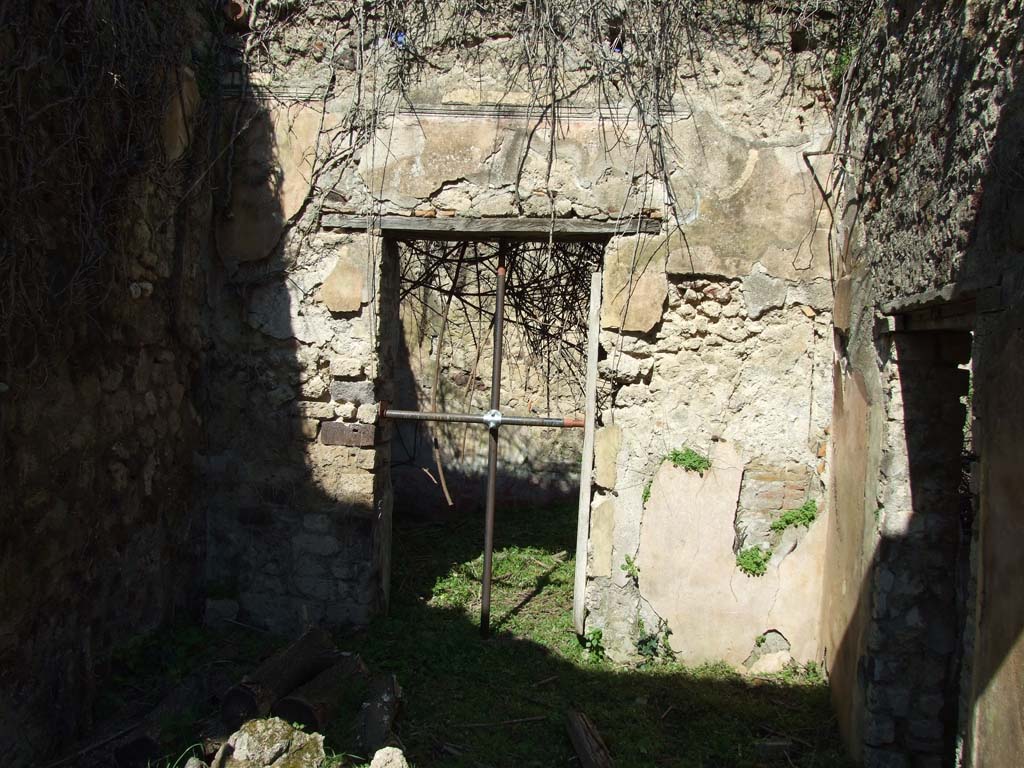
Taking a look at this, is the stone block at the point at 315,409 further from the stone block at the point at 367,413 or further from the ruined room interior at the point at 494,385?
the stone block at the point at 367,413

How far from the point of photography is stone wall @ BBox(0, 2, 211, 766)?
2.52m

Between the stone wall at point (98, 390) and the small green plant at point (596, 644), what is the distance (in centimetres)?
202

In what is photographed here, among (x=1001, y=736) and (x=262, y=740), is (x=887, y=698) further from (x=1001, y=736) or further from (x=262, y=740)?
(x=262, y=740)

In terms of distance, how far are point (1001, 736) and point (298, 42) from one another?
3.85m

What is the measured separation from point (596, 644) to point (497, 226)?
2141 millimetres

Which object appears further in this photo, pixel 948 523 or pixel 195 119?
pixel 195 119

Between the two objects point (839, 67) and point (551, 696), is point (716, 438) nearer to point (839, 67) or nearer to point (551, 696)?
point (551, 696)

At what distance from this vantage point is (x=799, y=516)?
3438 mm

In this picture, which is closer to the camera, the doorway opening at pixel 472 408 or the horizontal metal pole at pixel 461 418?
the horizontal metal pole at pixel 461 418

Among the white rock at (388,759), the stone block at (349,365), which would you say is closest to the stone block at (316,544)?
the stone block at (349,365)

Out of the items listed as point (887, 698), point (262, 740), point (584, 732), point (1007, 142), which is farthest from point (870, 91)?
point (262, 740)

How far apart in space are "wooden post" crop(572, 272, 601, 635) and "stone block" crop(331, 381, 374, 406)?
110 cm

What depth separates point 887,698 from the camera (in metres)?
2.73

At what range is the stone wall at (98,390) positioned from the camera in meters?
2.52
